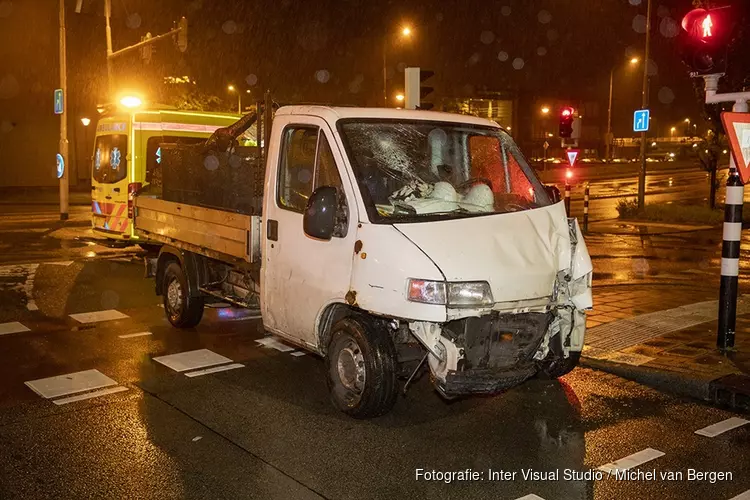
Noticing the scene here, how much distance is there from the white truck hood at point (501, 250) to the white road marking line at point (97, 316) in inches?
213

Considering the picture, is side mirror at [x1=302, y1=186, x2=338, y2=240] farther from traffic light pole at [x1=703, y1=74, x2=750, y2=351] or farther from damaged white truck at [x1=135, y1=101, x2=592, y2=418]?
traffic light pole at [x1=703, y1=74, x2=750, y2=351]

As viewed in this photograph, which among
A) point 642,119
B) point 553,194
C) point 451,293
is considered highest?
point 642,119

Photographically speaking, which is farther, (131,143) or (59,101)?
(59,101)

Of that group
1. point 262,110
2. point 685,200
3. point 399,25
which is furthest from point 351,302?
point 685,200

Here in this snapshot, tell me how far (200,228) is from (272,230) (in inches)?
64.7

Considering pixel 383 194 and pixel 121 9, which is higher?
pixel 121 9

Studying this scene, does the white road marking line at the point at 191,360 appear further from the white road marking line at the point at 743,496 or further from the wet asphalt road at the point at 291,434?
the white road marking line at the point at 743,496

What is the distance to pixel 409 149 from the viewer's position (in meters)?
6.36

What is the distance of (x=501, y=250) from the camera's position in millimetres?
5516

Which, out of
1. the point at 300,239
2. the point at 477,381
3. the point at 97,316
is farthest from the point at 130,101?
the point at 477,381

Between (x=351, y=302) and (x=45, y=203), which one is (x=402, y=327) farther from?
(x=45, y=203)

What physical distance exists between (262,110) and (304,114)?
2.94ft

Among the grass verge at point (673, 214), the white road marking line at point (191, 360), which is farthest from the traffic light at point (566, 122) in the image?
the white road marking line at point (191, 360)

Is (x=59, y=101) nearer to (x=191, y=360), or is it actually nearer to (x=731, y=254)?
(x=191, y=360)
